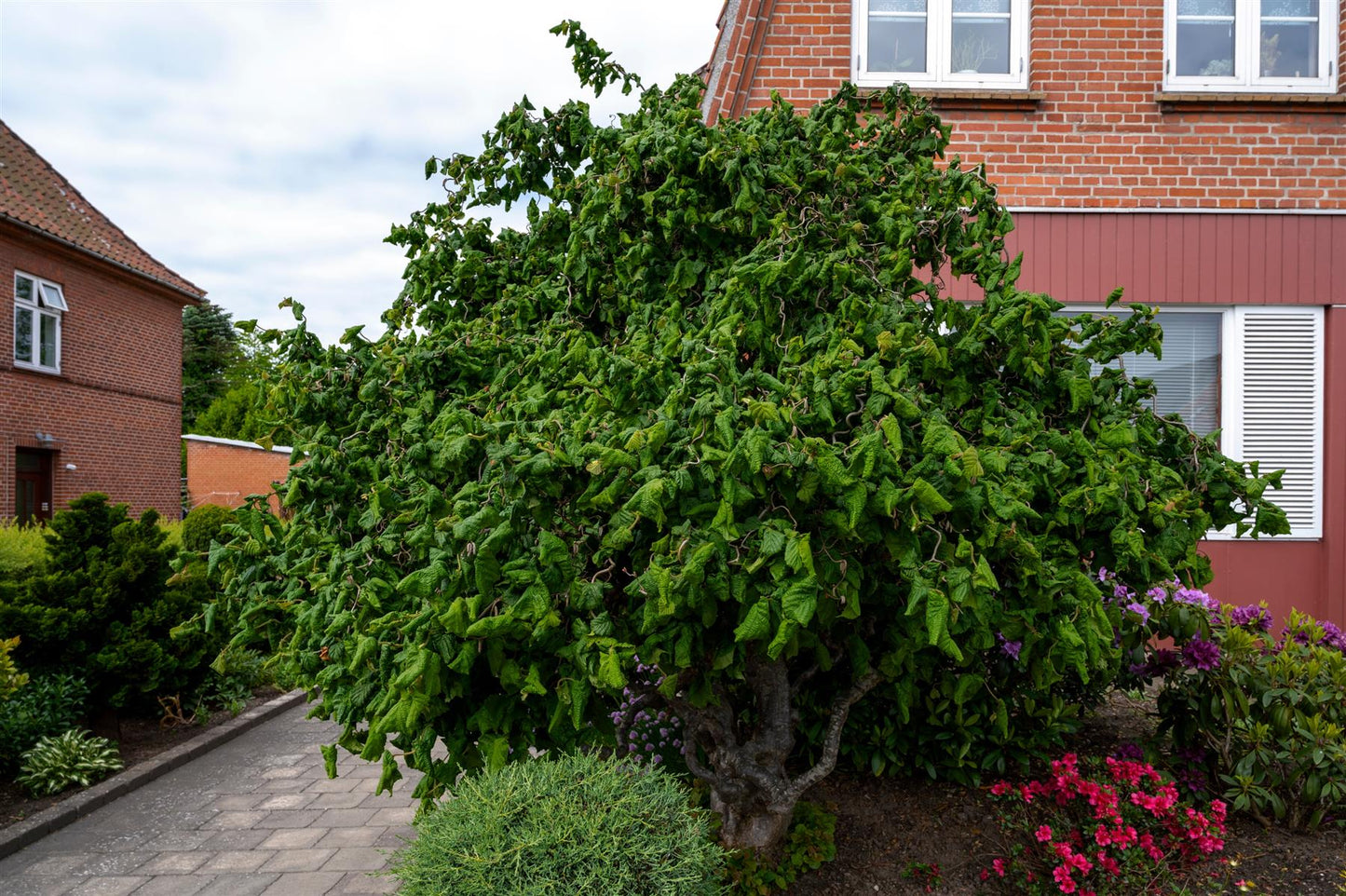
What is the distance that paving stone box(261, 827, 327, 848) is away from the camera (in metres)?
4.11

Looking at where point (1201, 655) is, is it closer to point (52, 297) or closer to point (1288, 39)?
point (1288, 39)

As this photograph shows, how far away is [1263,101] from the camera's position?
245 inches

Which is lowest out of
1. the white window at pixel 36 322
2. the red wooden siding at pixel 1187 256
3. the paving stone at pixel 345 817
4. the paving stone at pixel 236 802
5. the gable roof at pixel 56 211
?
the paving stone at pixel 236 802

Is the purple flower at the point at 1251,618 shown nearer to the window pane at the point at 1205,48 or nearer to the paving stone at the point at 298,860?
the window pane at the point at 1205,48

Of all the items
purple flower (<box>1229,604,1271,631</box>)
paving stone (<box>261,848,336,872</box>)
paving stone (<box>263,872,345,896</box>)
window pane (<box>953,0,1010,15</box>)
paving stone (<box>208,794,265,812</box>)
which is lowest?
paving stone (<box>208,794,265,812</box>)

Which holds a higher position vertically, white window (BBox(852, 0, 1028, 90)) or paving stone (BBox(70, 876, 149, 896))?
white window (BBox(852, 0, 1028, 90))

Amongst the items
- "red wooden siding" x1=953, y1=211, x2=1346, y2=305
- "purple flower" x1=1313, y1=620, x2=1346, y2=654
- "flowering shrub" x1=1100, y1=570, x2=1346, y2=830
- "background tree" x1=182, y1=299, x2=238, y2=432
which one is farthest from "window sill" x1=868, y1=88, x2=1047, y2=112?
"background tree" x1=182, y1=299, x2=238, y2=432

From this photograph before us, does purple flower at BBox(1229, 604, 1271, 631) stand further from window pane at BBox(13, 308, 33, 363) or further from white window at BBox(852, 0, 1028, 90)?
window pane at BBox(13, 308, 33, 363)

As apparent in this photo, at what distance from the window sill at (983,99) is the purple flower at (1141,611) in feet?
12.5

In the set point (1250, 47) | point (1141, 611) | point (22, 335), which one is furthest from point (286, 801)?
point (22, 335)

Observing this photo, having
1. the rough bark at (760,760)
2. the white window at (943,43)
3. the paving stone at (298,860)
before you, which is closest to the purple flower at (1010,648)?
the rough bark at (760,760)

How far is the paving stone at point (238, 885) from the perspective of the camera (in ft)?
11.8

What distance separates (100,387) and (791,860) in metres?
18.5

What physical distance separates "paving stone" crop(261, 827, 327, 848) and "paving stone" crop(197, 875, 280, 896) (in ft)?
1.10
